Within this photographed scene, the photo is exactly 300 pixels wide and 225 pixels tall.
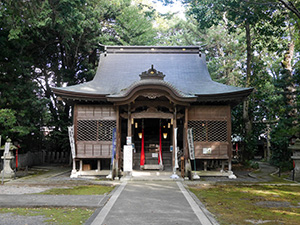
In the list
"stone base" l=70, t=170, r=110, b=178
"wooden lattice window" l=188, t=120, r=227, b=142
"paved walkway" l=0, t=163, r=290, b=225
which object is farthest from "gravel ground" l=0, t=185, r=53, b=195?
"wooden lattice window" l=188, t=120, r=227, b=142

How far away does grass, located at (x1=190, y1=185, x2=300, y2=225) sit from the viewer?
5199mm

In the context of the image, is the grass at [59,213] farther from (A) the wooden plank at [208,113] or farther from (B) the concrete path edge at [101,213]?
(A) the wooden plank at [208,113]

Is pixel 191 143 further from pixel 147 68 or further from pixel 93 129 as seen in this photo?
pixel 147 68

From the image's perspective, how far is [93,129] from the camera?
40.1ft

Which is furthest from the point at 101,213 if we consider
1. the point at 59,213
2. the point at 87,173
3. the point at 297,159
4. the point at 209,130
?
the point at 297,159

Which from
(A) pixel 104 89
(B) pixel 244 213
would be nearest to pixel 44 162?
(A) pixel 104 89

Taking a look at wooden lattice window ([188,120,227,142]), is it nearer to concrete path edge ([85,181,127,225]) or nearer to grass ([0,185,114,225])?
concrete path edge ([85,181,127,225])

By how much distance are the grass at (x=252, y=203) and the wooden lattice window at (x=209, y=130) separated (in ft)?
10.9

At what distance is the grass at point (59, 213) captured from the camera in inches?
188

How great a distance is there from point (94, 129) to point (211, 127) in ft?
19.2

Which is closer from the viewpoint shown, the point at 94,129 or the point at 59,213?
the point at 59,213

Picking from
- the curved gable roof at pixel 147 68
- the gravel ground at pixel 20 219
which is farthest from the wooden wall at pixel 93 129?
the gravel ground at pixel 20 219

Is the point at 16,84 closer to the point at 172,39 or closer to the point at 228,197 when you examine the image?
the point at 228,197

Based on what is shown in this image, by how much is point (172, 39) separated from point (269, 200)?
24.8m
